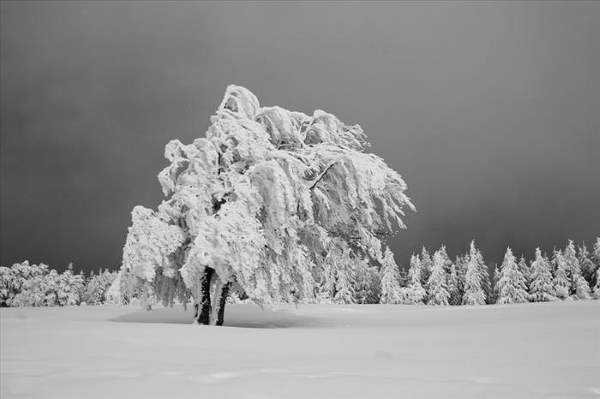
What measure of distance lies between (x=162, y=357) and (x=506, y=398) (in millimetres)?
4946

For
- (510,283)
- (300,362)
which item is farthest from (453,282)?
(300,362)

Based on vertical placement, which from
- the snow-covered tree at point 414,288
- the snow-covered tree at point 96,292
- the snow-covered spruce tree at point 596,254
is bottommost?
the snow-covered tree at point 96,292

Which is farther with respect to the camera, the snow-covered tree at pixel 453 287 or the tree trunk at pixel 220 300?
the snow-covered tree at pixel 453 287

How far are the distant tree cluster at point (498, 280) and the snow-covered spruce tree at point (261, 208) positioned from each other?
49.1 metres

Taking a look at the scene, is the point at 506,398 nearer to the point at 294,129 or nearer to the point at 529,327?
the point at 529,327

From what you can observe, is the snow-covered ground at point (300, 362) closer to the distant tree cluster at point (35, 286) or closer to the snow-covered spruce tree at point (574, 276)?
the snow-covered spruce tree at point (574, 276)

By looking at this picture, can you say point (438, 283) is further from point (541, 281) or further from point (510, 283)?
point (541, 281)

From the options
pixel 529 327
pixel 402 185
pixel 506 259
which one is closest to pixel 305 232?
pixel 402 185

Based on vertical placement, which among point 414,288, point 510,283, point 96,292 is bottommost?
point 96,292

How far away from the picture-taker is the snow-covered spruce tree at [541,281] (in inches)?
2474

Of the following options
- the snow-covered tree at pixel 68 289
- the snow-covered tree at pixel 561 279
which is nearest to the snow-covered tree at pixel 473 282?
the snow-covered tree at pixel 561 279

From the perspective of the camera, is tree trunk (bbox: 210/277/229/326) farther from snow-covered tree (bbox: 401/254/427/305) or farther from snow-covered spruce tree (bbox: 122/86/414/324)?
snow-covered tree (bbox: 401/254/427/305)

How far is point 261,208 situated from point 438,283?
189 ft

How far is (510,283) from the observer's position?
211 ft
